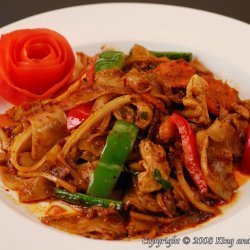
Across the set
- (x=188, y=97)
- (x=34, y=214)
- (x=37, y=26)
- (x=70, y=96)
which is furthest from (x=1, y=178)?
(x=37, y=26)

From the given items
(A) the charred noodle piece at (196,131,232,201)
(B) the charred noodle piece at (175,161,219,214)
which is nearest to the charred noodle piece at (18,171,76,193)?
(B) the charred noodle piece at (175,161,219,214)

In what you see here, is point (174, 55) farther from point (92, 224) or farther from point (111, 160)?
point (92, 224)

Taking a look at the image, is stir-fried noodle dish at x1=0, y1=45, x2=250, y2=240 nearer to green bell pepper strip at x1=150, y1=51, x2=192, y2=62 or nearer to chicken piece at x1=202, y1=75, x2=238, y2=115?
chicken piece at x1=202, y1=75, x2=238, y2=115

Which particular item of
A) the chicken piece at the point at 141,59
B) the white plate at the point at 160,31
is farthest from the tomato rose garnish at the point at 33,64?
the chicken piece at the point at 141,59

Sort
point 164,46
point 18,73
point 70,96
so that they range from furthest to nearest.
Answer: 1. point 164,46
2. point 18,73
3. point 70,96

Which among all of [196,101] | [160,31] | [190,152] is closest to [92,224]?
[190,152]

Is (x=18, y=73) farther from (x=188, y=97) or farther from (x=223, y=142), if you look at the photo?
(x=223, y=142)
